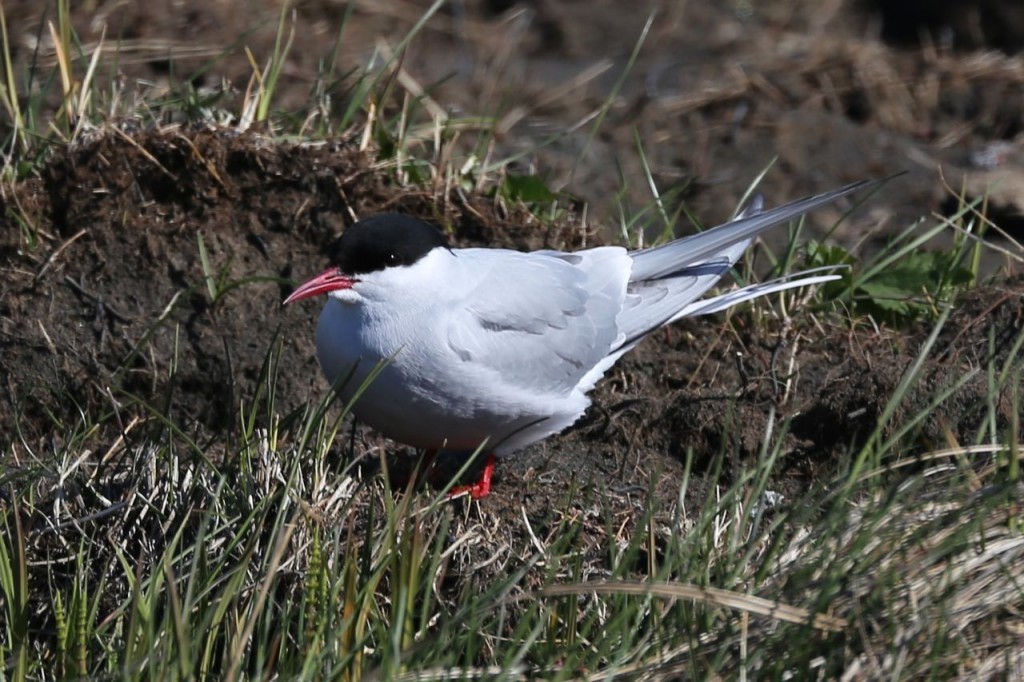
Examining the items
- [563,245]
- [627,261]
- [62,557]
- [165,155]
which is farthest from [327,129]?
[62,557]

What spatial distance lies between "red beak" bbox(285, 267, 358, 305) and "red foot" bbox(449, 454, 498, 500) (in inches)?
23.0

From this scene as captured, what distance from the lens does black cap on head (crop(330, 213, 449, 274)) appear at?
11.4 ft

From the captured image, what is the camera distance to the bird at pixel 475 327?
343 centimetres

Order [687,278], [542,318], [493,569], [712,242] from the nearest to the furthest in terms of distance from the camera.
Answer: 1. [493,569]
2. [542,318]
3. [712,242]
4. [687,278]

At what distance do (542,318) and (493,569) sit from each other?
78 cm

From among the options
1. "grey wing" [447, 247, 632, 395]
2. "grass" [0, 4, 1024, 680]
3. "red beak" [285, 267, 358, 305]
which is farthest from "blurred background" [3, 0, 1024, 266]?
"grass" [0, 4, 1024, 680]

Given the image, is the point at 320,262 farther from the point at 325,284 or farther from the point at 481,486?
the point at 481,486

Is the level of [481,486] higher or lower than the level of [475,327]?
lower

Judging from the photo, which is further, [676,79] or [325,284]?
[676,79]

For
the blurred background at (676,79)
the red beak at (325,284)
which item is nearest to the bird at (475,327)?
the red beak at (325,284)

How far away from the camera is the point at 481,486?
11.7 feet

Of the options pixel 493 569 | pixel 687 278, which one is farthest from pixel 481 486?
pixel 687 278

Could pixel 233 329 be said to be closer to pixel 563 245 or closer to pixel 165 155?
pixel 165 155

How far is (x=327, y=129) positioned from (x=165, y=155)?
1.88ft
